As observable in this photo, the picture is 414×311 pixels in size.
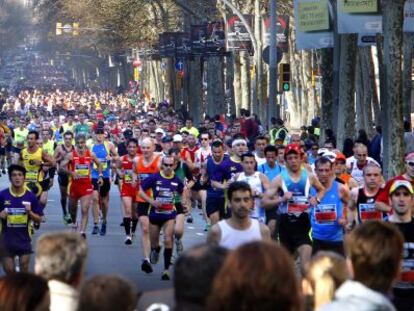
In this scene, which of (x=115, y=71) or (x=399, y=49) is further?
(x=115, y=71)

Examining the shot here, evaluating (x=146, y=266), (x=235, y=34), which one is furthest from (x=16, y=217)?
(x=235, y=34)

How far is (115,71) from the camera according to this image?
143 m

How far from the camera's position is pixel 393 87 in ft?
78.1

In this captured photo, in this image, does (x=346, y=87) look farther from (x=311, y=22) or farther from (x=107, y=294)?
(x=107, y=294)

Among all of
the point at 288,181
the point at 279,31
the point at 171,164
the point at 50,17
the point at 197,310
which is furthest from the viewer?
the point at 50,17

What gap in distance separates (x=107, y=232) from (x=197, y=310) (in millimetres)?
18773

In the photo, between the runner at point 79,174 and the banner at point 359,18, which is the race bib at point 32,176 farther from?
the banner at point 359,18

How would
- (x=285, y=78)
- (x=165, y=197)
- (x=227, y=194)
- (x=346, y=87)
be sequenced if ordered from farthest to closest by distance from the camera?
(x=285, y=78), (x=346, y=87), (x=165, y=197), (x=227, y=194)

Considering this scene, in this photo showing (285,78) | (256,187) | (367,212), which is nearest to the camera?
(367,212)

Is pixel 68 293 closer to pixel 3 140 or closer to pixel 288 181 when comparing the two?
pixel 288 181

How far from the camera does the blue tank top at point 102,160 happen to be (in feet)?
78.9

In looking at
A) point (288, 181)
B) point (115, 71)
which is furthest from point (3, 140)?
point (115, 71)

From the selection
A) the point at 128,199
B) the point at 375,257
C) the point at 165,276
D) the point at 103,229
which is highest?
the point at 375,257

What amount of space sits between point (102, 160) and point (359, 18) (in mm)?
5623
